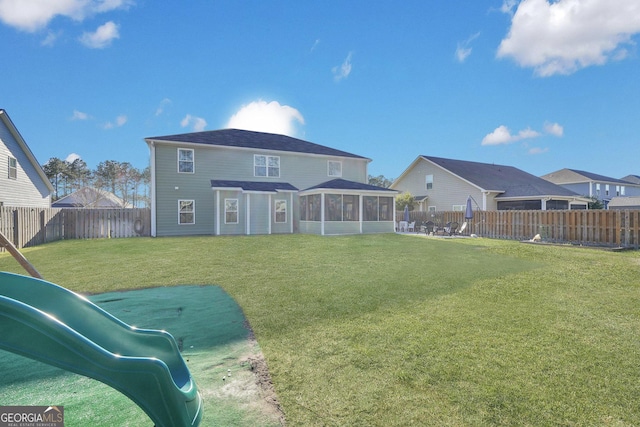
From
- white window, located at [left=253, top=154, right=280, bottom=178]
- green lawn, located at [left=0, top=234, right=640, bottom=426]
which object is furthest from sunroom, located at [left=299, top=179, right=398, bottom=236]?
green lawn, located at [left=0, top=234, right=640, bottom=426]

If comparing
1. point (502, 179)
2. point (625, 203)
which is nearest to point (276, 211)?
point (502, 179)

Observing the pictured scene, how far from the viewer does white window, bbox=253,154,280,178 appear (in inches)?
835

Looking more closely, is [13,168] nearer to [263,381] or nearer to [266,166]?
[266,166]

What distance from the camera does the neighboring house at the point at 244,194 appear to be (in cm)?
1861

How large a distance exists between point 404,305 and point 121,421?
3795 millimetres

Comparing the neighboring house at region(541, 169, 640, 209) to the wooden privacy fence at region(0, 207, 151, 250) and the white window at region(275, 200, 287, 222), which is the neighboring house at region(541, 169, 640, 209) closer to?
the white window at region(275, 200, 287, 222)

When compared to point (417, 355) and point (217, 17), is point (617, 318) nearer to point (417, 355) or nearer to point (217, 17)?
point (417, 355)

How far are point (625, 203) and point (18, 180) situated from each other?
182 ft

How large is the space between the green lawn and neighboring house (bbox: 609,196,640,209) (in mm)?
36481

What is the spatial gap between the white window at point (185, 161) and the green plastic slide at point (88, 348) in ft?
60.4

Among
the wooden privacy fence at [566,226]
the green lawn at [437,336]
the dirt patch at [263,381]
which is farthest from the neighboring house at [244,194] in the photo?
the dirt patch at [263,381]

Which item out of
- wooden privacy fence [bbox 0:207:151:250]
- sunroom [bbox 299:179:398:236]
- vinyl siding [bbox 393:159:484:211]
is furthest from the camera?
vinyl siding [bbox 393:159:484:211]

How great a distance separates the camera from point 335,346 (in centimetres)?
337

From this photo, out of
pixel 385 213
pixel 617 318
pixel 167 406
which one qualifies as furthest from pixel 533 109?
pixel 167 406
